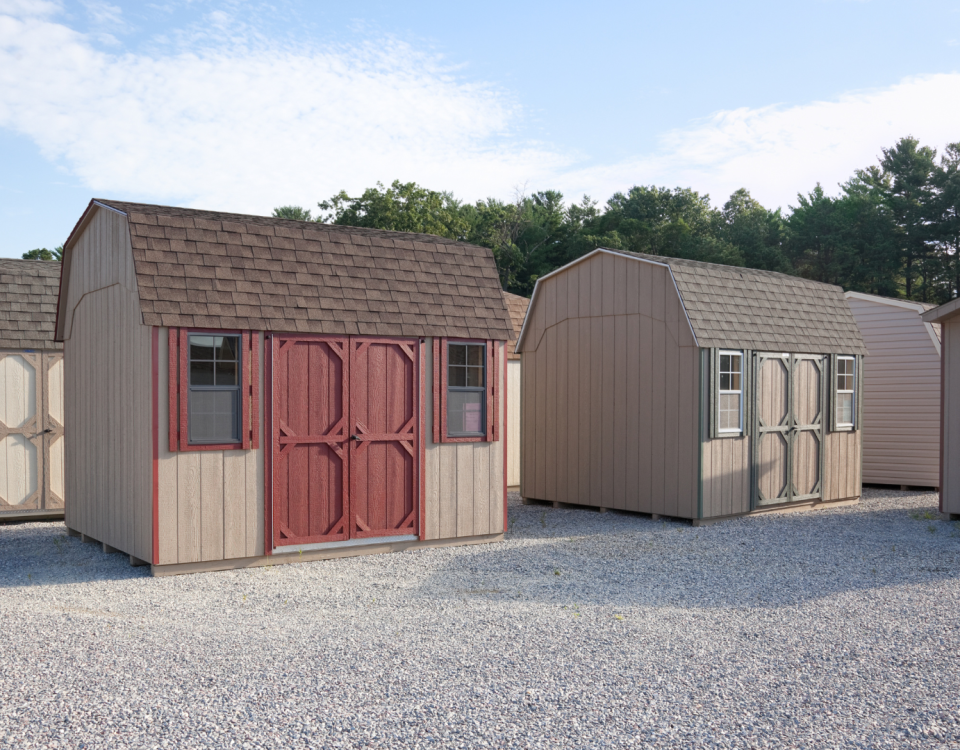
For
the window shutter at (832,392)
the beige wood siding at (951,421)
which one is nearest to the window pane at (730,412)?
the window shutter at (832,392)

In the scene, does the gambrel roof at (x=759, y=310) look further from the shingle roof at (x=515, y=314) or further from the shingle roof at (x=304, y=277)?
the shingle roof at (x=515, y=314)

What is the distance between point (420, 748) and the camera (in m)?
4.16

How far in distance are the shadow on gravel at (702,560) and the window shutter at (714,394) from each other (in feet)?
3.98

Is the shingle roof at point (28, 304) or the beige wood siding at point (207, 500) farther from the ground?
the shingle roof at point (28, 304)

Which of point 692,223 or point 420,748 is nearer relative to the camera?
point 420,748

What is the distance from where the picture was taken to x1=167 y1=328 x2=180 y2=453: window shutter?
8031 mm

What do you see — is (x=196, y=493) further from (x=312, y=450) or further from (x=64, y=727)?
(x=64, y=727)

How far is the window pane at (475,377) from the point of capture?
32.2 ft

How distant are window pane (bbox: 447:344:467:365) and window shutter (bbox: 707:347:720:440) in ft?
11.2

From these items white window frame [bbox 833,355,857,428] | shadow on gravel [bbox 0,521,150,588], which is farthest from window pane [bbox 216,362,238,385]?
white window frame [bbox 833,355,857,428]

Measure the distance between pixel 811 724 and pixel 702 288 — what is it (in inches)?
312

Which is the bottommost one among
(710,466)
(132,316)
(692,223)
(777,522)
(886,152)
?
(777,522)

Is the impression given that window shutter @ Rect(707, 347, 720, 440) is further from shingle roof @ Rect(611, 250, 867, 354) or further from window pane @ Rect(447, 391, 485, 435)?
window pane @ Rect(447, 391, 485, 435)

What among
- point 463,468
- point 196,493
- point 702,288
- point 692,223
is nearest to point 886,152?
point 692,223
